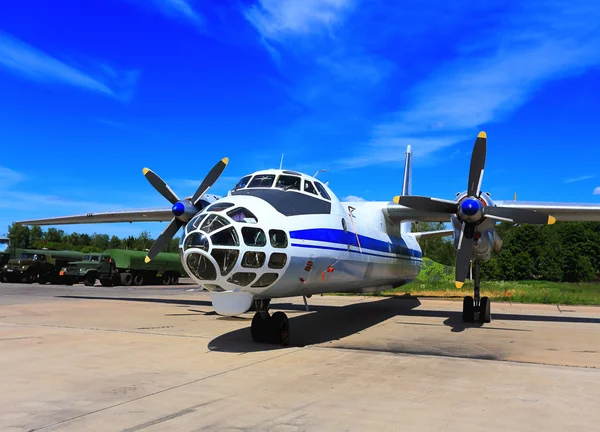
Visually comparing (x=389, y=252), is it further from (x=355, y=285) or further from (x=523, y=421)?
(x=523, y=421)

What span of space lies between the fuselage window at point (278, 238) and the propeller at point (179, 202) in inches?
276

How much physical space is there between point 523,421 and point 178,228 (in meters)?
12.8

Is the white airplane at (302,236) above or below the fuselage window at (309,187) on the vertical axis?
below

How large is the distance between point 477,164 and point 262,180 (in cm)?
655

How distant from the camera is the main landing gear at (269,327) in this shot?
9.97 metres

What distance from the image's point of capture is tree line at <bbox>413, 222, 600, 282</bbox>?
74.2m

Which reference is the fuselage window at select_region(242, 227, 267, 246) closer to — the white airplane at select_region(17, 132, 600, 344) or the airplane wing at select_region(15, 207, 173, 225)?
the white airplane at select_region(17, 132, 600, 344)

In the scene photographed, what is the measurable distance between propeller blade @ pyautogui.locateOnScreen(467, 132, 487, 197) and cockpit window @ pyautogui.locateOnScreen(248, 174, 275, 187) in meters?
6.16

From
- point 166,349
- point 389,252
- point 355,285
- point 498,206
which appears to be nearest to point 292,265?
point 166,349

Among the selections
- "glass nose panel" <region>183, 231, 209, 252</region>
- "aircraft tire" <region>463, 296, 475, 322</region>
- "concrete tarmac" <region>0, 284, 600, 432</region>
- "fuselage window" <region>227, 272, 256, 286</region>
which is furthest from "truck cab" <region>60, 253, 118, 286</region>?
"fuselage window" <region>227, 272, 256, 286</region>

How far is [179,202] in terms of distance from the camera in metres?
15.2

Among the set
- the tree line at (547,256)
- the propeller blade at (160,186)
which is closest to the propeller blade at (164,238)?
the propeller blade at (160,186)

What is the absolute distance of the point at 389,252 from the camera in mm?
14898

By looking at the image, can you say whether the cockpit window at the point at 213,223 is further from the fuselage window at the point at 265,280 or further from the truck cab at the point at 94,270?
the truck cab at the point at 94,270
